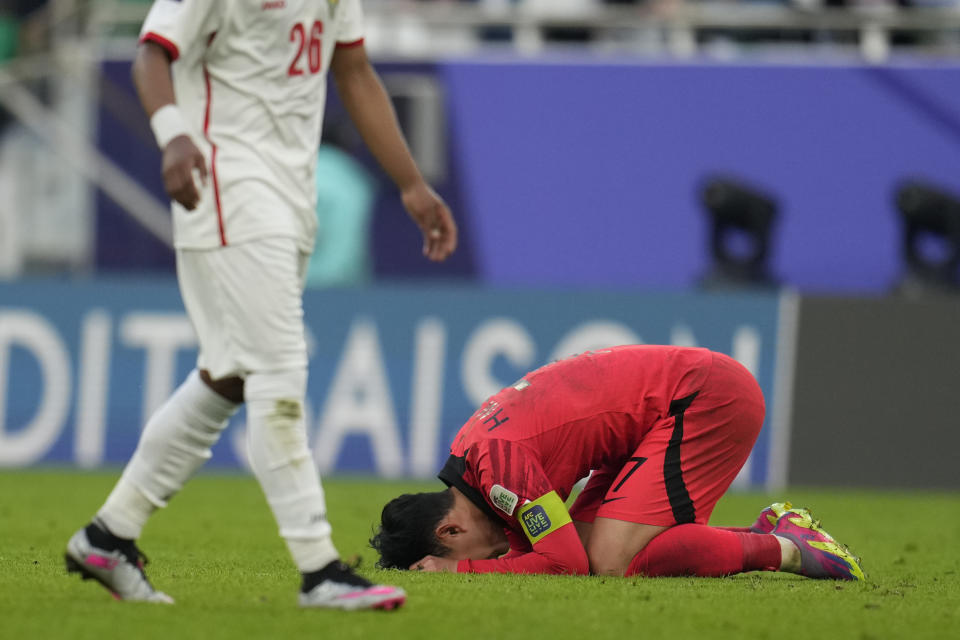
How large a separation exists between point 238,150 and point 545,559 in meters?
1.84

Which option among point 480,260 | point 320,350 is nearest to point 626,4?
point 480,260

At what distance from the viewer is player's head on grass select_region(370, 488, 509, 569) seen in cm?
506

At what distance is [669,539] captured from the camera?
17.1ft

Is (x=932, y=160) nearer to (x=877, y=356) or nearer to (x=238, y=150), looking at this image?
(x=877, y=356)

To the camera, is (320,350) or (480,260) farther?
(480,260)

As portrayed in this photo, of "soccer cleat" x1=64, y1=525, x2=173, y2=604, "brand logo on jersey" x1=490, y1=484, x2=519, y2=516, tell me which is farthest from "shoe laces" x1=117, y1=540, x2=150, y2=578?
"brand logo on jersey" x1=490, y1=484, x2=519, y2=516

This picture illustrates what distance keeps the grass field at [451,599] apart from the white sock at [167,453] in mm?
259

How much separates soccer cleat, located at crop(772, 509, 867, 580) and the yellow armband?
93 centimetres

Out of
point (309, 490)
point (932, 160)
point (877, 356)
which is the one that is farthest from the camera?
point (932, 160)

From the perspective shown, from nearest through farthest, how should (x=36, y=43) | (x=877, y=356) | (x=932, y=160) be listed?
(x=877, y=356)
(x=932, y=160)
(x=36, y=43)

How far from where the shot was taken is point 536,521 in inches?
193

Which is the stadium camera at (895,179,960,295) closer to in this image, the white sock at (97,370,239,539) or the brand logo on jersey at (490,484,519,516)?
the brand logo on jersey at (490,484,519,516)

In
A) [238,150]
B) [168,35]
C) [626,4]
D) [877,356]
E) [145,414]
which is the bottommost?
[145,414]

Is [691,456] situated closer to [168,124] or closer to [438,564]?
[438,564]
